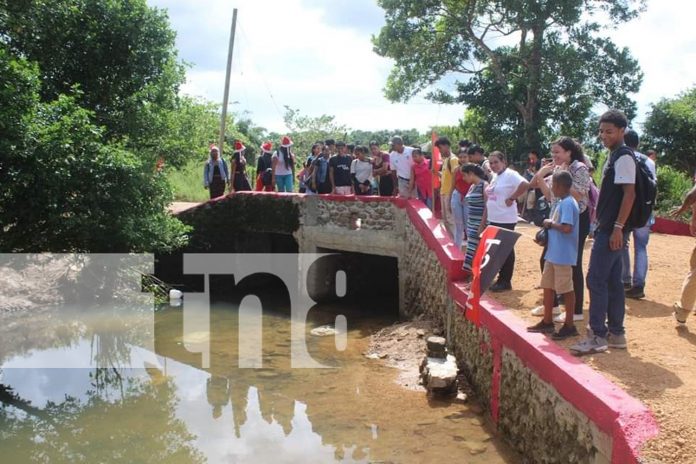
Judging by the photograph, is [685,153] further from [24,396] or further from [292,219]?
[24,396]

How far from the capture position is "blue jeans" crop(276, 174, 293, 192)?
1455cm

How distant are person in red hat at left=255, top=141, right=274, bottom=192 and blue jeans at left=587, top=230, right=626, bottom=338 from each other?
1032 cm

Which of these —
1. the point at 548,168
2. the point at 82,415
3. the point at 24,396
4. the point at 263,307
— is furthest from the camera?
the point at 263,307

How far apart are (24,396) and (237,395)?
9.31 ft

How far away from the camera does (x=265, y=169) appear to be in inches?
580

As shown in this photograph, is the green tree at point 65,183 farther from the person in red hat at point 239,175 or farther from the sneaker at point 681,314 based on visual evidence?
the sneaker at point 681,314

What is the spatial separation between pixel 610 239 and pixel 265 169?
435 inches

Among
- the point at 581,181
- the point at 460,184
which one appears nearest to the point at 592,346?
the point at 581,181

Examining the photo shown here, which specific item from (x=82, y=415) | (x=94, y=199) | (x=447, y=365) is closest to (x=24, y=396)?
(x=82, y=415)

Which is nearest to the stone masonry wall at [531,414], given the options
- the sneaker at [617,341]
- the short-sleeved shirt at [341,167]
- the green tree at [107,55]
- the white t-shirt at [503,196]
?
the sneaker at [617,341]

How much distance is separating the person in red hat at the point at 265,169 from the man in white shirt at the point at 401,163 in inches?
141

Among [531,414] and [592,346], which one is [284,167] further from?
[592,346]

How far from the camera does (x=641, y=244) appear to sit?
262 inches

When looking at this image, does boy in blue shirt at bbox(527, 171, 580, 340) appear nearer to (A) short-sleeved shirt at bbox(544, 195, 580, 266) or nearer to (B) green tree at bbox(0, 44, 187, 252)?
(A) short-sleeved shirt at bbox(544, 195, 580, 266)
